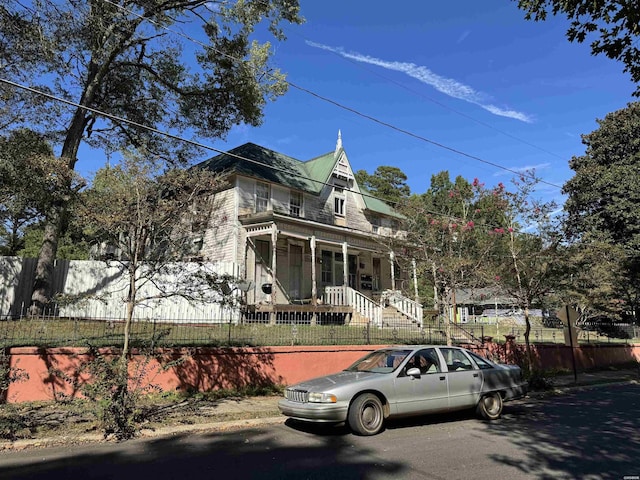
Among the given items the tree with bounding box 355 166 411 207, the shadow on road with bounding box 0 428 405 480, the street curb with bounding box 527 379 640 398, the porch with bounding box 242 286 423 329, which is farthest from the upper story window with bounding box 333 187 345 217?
the tree with bounding box 355 166 411 207

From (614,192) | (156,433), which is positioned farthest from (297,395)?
(614,192)

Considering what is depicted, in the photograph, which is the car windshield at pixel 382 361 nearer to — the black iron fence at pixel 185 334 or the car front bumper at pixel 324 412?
the car front bumper at pixel 324 412

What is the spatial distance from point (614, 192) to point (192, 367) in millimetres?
34378

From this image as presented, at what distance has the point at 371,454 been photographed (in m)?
6.34

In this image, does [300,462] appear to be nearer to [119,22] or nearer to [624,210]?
[119,22]

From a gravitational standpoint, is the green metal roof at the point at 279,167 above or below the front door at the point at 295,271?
above

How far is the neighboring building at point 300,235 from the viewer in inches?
796

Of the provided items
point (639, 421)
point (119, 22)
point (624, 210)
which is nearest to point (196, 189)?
point (639, 421)

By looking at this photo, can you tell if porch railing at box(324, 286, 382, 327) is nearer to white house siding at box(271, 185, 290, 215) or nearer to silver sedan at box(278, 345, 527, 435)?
white house siding at box(271, 185, 290, 215)

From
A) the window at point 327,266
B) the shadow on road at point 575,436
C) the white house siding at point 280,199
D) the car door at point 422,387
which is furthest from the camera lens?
the window at point 327,266

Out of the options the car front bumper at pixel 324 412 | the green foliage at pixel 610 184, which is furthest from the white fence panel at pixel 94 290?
the green foliage at pixel 610 184

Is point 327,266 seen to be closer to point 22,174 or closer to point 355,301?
point 355,301

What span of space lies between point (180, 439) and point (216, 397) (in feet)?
10.2

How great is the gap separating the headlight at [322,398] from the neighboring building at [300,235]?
10.3m
